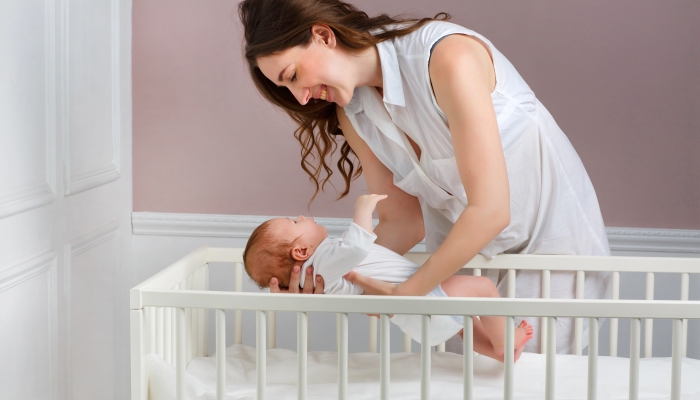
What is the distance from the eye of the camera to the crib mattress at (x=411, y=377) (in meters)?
1.20

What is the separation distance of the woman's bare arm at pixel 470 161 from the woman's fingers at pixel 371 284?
0.22 feet

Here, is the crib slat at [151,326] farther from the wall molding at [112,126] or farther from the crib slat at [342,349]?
the wall molding at [112,126]

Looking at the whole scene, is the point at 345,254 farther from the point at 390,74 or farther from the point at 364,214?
the point at 390,74

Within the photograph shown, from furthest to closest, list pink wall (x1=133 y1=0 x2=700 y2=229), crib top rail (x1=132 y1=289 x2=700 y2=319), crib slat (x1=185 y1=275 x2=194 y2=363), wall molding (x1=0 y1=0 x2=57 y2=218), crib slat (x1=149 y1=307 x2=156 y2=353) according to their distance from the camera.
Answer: pink wall (x1=133 y1=0 x2=700 y2=229) < wall molding (x1=0 y1=0 x2=57 y2=218) < crib slat (x1=185 y1=275 x2=194 y2=363) < crib slat (x1=149 y1=307 x2=156 y2=353) < crib top rail (x1=132 y1=289 x2=700 y2=319)

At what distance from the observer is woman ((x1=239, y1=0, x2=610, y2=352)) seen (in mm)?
1183

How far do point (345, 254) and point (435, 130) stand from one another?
304 millimetres

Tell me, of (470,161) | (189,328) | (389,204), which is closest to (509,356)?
(470,161)

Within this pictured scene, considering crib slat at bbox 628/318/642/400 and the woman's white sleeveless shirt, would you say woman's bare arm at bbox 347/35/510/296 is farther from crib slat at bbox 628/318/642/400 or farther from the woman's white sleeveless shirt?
crib slat at bbox 628/318/642/400

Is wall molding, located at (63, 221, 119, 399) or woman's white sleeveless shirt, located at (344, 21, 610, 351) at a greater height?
woman's white sleeveless shirt, located at (344, 21, 610, 351)

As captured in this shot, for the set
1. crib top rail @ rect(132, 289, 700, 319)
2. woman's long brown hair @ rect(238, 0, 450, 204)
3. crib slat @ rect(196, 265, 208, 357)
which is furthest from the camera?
crib slat @ rect(196, 265, 208, 357)

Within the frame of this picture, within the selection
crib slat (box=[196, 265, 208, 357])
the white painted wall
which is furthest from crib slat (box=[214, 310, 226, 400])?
the white painted wall

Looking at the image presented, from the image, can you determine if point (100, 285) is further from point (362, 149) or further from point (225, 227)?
point (362, 149)

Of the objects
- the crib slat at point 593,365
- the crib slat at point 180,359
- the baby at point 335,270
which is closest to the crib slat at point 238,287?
the baby at point 335,270

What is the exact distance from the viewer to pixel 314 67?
1.27 meters
